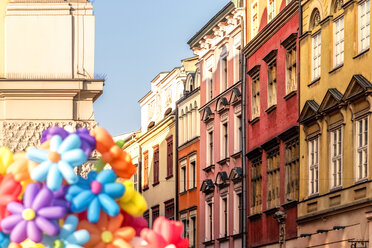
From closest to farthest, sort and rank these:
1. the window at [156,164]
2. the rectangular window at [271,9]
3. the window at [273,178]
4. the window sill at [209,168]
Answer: the window at [273,178], the rectangular window at [271,9], the window sill at [209,168], the window at [156,164]

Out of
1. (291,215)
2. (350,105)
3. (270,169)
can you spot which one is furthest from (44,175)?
(270,169)

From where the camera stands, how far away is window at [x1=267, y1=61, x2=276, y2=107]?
4366 centimetres

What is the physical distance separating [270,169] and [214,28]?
1340cm

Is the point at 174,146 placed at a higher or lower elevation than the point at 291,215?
higher

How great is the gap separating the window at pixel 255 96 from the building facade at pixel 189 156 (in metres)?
11.2

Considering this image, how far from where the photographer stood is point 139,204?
12609 millimetres

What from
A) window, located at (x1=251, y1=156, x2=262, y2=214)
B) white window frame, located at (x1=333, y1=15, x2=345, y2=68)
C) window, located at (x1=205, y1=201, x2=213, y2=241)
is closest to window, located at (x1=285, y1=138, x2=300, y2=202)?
window, located at (x1=251, y1=156, x2=262, y2=214)

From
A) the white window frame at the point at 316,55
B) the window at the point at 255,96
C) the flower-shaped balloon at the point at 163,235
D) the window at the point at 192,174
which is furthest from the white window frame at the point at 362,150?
the window at the point at 192,174

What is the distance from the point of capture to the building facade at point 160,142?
214 ft

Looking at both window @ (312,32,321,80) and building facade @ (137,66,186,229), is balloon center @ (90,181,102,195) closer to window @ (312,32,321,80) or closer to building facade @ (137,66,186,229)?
window @ (312,32,321,80)

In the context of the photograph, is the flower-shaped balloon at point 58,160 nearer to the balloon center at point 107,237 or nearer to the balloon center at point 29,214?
the balloon center at point 29,214

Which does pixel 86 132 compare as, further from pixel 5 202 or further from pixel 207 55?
pixel 207 55

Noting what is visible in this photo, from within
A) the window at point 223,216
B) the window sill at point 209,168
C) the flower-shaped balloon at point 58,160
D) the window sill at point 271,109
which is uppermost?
→ the window sill at point 271,109

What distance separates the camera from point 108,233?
1231 centimetres
